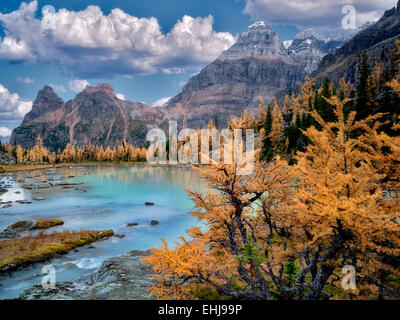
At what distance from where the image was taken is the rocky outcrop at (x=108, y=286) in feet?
42.0

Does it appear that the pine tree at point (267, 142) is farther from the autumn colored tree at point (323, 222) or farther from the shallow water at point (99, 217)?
the autumn colored tree at point (323, 222)

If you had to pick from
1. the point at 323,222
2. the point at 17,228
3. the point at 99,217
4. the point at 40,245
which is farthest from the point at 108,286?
the point at 99,217

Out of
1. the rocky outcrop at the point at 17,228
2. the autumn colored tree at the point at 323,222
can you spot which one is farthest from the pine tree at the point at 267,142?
the autumn colored tree at the point at 323,222

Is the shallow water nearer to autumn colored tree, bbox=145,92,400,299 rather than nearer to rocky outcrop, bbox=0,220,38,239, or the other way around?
rocky outcrop, bbox=0,220,38,239

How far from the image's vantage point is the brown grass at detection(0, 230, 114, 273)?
1827 centimetres

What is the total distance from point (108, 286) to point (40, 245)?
11.5 metres

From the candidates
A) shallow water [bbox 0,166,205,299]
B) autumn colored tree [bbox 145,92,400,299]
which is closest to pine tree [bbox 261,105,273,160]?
shallow water [bbox 0,166,205,299]

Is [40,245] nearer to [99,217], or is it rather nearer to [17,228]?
[17,228]

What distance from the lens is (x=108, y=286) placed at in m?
13.9

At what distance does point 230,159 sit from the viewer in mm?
9617

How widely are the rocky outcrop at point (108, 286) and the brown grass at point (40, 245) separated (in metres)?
5.36

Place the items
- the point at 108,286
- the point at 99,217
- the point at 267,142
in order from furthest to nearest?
the point at 267,142, the point at 99,217, the point at 108,286
